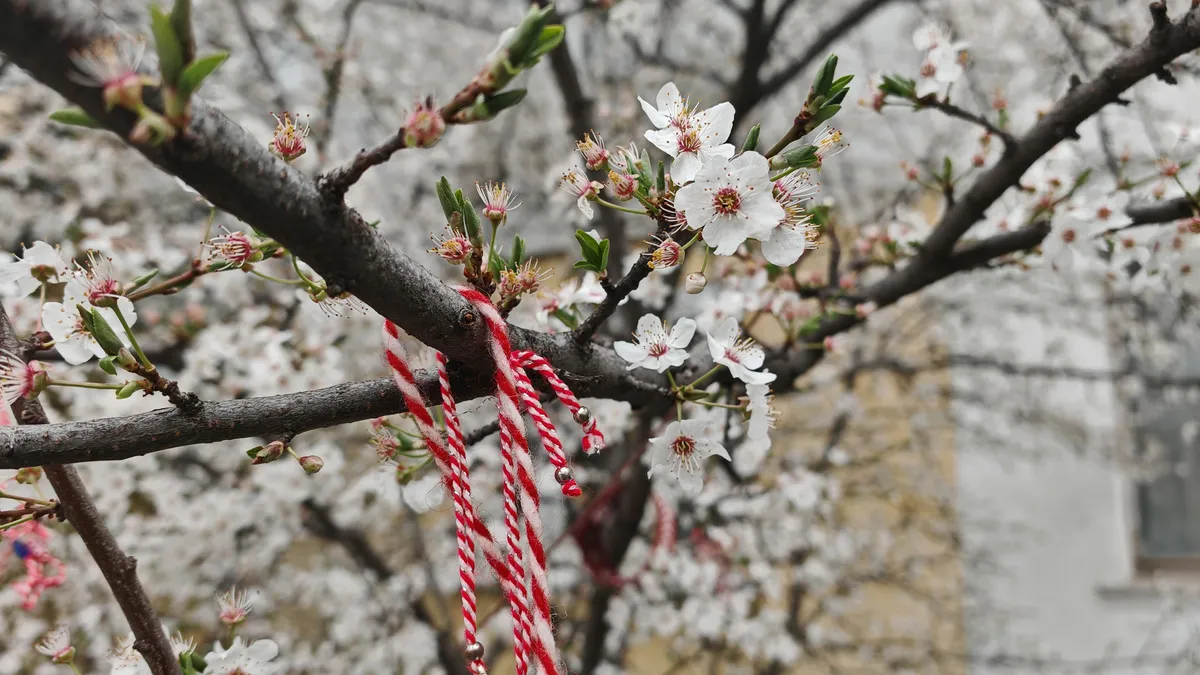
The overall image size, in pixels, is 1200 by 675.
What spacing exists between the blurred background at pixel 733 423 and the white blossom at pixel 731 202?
344 mm

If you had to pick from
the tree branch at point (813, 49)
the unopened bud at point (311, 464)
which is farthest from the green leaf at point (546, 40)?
the tree branch at point (813, 49)

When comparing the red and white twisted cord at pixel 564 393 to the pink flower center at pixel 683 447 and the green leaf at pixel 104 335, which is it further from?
the green leaf at pixel 104 335

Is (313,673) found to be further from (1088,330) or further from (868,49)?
(1088,330)

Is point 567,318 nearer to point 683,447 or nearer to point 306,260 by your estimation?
point 683,447

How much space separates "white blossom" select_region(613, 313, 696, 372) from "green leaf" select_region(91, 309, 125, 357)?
48 cm

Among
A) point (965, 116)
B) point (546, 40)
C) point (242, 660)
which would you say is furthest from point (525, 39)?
point (965, 116)

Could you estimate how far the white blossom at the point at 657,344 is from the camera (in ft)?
2.88

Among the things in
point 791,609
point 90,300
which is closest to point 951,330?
point 791,609

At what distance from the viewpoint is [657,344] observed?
89cm

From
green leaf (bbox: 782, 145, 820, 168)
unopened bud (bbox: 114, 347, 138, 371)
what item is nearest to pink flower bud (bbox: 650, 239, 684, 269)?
green leaf (bbox: 782, 145, 820, 168)

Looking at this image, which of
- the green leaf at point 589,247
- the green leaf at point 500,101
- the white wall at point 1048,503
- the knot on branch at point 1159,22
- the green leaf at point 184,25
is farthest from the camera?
the white wall at point 1048,503

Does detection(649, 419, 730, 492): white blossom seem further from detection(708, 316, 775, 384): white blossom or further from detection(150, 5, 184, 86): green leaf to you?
detection(150, 5, 184, 86): green leaf

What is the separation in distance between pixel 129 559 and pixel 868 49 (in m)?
3.75

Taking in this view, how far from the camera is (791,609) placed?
134 inches
